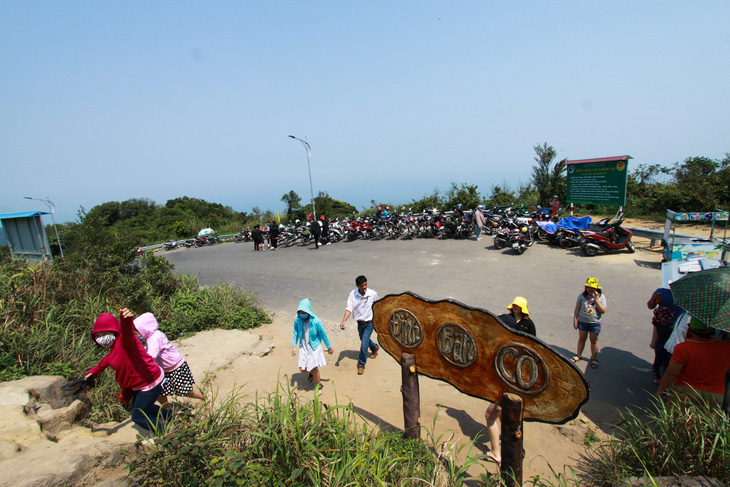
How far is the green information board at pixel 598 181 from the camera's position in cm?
1183

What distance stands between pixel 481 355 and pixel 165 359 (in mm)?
3355

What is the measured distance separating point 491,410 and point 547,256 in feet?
28.5

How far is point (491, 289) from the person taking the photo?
8.52 metres

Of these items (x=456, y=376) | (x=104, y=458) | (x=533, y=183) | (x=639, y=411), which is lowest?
(x=639, y=411)

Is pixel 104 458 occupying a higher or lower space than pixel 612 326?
higher

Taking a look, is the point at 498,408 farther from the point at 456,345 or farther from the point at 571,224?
the point at 571,224

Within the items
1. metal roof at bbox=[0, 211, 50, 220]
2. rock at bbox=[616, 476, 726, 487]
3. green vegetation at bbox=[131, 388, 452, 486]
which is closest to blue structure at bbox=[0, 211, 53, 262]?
metal roof at bbox=[0, 211, 50, 220]

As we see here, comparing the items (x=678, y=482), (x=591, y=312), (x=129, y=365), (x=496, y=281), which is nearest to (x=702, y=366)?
(x=678, y=482)

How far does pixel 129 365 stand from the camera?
11.4 feet

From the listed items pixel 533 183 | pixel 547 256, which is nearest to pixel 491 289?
pixel 547 256

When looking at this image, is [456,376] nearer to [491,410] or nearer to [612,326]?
[491,410]

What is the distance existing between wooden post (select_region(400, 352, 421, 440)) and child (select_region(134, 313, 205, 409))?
2261 millimetres

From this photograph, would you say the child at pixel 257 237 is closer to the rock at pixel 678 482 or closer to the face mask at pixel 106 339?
the face mask at pixel 106 339

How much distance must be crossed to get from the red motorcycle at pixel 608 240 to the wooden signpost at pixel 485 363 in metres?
9.17
